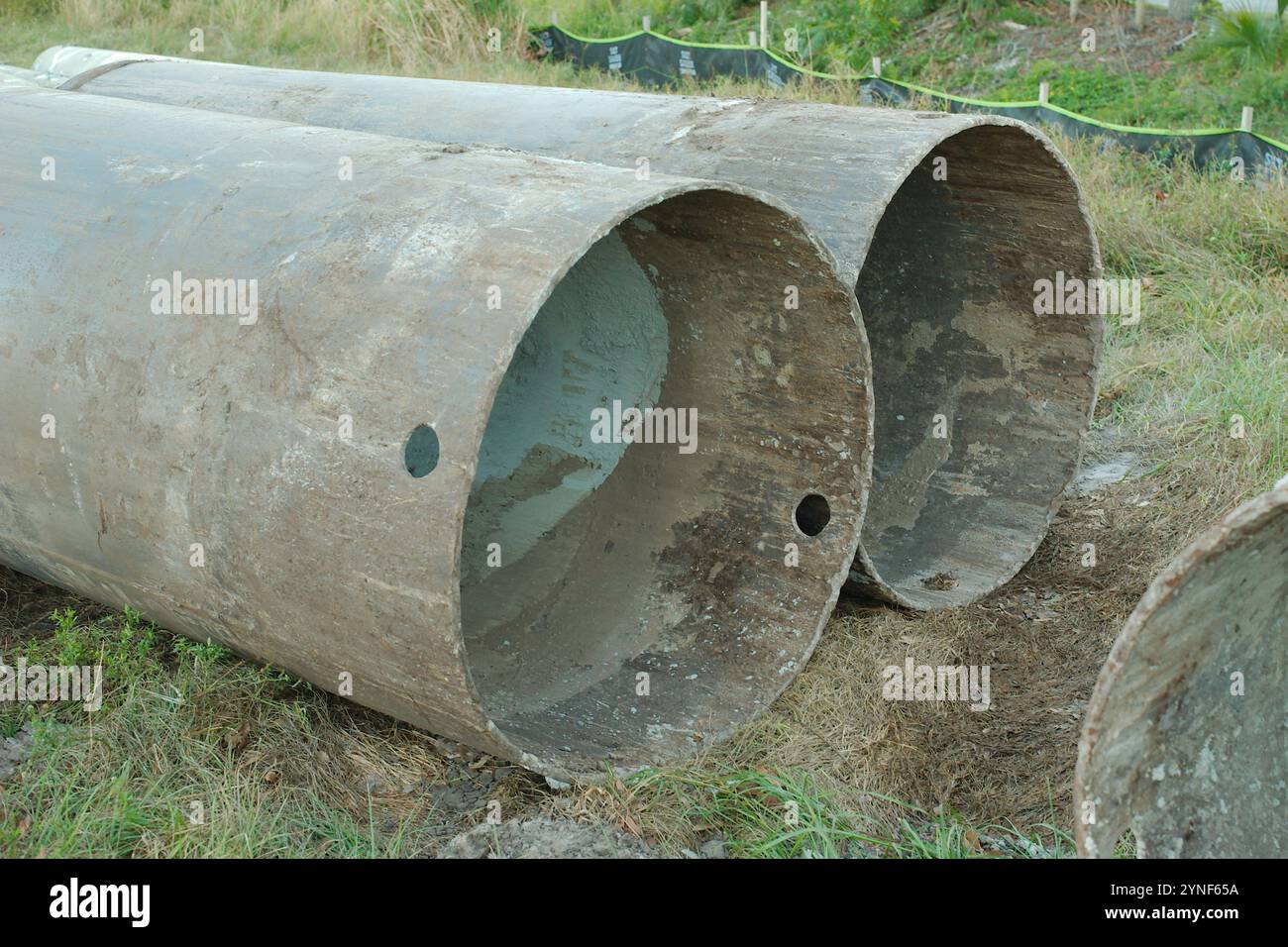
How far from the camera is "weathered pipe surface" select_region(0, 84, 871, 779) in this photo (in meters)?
2.45

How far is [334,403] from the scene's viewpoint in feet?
8.07

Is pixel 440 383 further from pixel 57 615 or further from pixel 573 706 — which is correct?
pixel 57 615

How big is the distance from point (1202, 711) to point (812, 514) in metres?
1.26

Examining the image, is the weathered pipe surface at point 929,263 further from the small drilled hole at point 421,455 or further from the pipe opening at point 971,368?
the small drilled hole at point 421,455

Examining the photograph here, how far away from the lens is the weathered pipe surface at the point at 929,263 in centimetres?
371

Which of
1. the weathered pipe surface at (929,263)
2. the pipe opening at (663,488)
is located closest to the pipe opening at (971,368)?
the weathered pipe surface at (929,263)

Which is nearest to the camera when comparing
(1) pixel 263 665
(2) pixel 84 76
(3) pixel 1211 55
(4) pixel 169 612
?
(4) pixel 169 612

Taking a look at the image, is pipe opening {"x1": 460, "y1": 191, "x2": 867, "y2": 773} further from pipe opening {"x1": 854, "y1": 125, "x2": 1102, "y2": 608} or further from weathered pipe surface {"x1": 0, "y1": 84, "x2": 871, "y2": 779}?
pipe opening {"x1": 854, "y1": 125, "x2": 1102, "y2": 608}

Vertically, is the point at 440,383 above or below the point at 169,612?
above

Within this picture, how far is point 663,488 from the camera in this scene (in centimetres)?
382

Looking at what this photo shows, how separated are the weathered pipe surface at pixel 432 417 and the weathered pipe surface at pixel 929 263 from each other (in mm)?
384

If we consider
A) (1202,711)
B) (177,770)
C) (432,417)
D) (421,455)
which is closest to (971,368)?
(1202,711)
